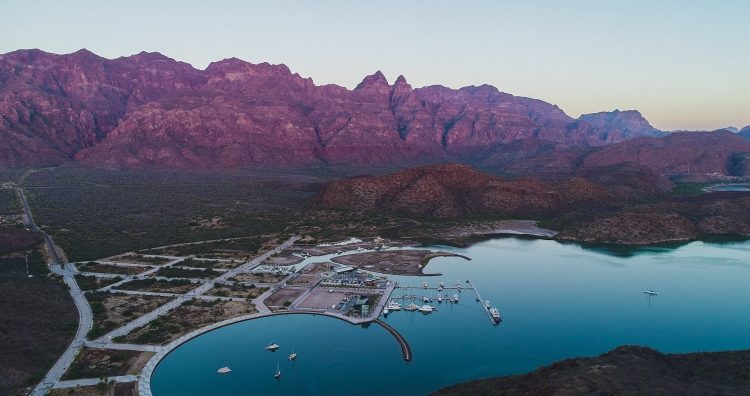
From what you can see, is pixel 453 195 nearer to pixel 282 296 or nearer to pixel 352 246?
pixel 352 246

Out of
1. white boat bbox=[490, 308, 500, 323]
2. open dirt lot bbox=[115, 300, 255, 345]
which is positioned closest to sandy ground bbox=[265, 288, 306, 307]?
open dirt lot bbox=[115, 300, 255, 345]

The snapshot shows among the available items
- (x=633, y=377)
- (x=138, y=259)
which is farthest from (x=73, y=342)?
(x=633, y=377)

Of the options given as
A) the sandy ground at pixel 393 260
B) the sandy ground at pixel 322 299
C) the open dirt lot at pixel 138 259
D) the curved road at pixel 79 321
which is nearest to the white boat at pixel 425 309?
the sandy ground at pixel 322 299

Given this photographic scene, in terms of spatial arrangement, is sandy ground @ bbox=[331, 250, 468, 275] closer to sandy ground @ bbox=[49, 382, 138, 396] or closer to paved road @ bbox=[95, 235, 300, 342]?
paved road @ bbox=[95, 235, 300, 342]

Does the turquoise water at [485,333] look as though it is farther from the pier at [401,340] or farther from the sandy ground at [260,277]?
the sandy ground at [260,277]

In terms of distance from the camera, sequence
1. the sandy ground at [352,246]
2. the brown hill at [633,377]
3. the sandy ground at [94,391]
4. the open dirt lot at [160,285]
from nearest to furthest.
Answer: the brown hill at [633,377] < the sandy ground at [94,391] < the open dirt lot at [160,285] < the sandy ground at [352,246]

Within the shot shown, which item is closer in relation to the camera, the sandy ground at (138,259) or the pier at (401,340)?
the pier at (401,340)

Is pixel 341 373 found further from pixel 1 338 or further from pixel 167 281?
pixel 167 281
